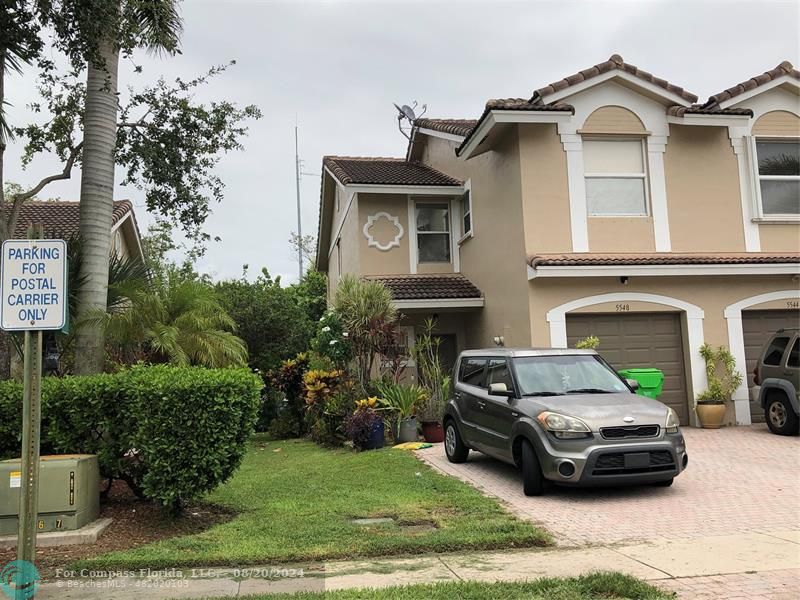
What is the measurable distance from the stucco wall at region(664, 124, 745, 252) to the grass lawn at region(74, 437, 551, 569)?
26.1 ft

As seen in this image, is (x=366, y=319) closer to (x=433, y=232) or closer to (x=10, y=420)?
(x=433, y=232)

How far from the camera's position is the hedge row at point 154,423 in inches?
248

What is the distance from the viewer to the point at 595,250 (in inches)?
510

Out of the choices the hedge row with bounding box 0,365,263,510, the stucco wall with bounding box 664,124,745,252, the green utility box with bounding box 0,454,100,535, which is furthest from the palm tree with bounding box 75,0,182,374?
the stucco wall with bounding box 664,124,745,252

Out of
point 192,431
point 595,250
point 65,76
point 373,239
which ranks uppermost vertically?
point 65,76

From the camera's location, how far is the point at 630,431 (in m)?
7.23

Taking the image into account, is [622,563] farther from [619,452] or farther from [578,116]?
[578,116]

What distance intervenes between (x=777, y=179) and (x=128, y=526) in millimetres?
14192

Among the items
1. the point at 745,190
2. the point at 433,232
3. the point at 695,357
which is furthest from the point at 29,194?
the point at 745,190

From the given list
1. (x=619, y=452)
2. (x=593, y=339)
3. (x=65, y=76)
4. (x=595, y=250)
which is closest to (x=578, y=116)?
(x=595, y=250)

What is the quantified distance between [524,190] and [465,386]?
4862 millimetres

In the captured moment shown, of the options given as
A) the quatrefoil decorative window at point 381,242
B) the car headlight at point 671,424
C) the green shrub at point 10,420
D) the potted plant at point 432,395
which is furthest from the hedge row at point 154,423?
the quatrefoil decorative window at point 381,242

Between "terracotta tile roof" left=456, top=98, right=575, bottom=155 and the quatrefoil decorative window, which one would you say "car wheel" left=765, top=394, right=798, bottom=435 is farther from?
the quatrefoil decorative window

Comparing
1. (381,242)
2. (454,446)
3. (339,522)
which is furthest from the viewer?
(381,242)
